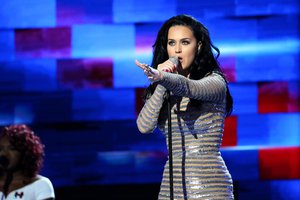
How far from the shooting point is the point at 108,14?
322cm

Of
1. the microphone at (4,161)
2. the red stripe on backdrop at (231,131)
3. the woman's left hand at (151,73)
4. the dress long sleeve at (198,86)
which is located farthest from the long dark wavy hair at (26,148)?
the woman's left hand at (151,73)

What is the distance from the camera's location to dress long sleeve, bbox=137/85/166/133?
5.85 feet

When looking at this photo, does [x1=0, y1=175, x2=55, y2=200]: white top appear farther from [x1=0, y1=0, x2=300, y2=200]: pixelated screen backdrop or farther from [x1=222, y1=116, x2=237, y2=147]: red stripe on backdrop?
[x1=222, y1=116, x2=237, y2=147]: red stripe on backdrop

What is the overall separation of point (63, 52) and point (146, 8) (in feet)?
1.59

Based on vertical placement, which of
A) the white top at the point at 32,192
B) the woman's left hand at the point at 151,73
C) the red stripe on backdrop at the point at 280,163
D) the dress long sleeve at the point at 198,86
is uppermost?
the woman's left hand at the point at 151,73

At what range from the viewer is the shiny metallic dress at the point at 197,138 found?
176 centimetres

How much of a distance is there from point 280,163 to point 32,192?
1.24 meters

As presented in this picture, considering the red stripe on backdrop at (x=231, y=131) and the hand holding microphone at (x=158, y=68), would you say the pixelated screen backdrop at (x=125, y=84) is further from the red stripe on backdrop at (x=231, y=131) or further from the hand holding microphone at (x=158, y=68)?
the hand holding microphone at (x=158, y=68)

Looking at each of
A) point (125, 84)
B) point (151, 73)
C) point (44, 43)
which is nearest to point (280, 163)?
point (125, 84)

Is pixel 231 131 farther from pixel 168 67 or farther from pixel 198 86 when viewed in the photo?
pixel 168 67

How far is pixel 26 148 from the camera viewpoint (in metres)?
2.81

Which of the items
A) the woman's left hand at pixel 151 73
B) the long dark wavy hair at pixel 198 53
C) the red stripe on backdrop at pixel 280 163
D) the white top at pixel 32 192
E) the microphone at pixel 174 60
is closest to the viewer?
the woman's left hand at pixel 151 73

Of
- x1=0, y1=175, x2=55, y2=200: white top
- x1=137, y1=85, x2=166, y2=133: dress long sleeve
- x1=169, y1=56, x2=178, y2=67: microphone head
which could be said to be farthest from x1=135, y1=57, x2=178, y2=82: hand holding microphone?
x1=0, y1=175, x2=55, y2=200: white top

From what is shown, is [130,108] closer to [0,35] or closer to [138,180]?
[138,180]
